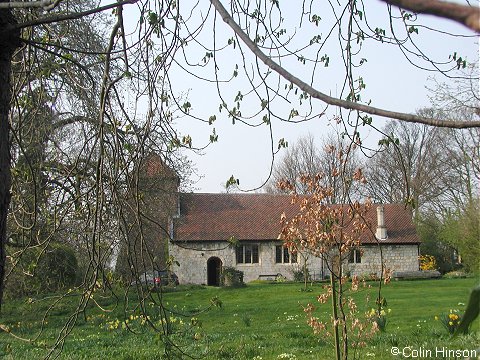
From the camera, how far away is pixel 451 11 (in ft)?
1.50

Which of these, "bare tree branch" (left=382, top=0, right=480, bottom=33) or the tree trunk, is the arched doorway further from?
"bare tree branch" (left=382, top=0, right=480, bottom=33)

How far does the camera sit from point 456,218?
29.5 metres

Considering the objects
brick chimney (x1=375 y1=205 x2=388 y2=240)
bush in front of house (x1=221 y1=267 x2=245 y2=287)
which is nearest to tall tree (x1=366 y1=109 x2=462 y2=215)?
brick chimney (x1=375 y1=205 x2=388 y2=240)

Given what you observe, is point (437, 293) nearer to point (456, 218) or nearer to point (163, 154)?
point (456, 218)

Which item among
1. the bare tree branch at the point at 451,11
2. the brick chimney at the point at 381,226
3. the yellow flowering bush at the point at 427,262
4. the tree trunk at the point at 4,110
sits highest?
the brick chimney at the point at 381,226

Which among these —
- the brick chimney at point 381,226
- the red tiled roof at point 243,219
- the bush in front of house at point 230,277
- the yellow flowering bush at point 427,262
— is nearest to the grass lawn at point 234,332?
the bush in front of house at point 230,277

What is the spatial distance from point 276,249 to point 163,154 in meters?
29.3

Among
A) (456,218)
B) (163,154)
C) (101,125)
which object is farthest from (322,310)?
(456,218)

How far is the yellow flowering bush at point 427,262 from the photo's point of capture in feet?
111

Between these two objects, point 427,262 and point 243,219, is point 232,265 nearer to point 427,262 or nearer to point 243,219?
point 243,219

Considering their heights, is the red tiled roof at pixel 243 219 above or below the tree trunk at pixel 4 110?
above

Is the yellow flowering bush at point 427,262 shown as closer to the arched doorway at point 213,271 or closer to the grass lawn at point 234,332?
the arched doorway at point 213,271

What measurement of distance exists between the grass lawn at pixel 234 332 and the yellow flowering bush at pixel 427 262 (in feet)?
48.5

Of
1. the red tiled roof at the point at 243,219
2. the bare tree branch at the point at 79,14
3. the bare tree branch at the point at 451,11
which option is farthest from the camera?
the red tiled roof at the point at 243,219
